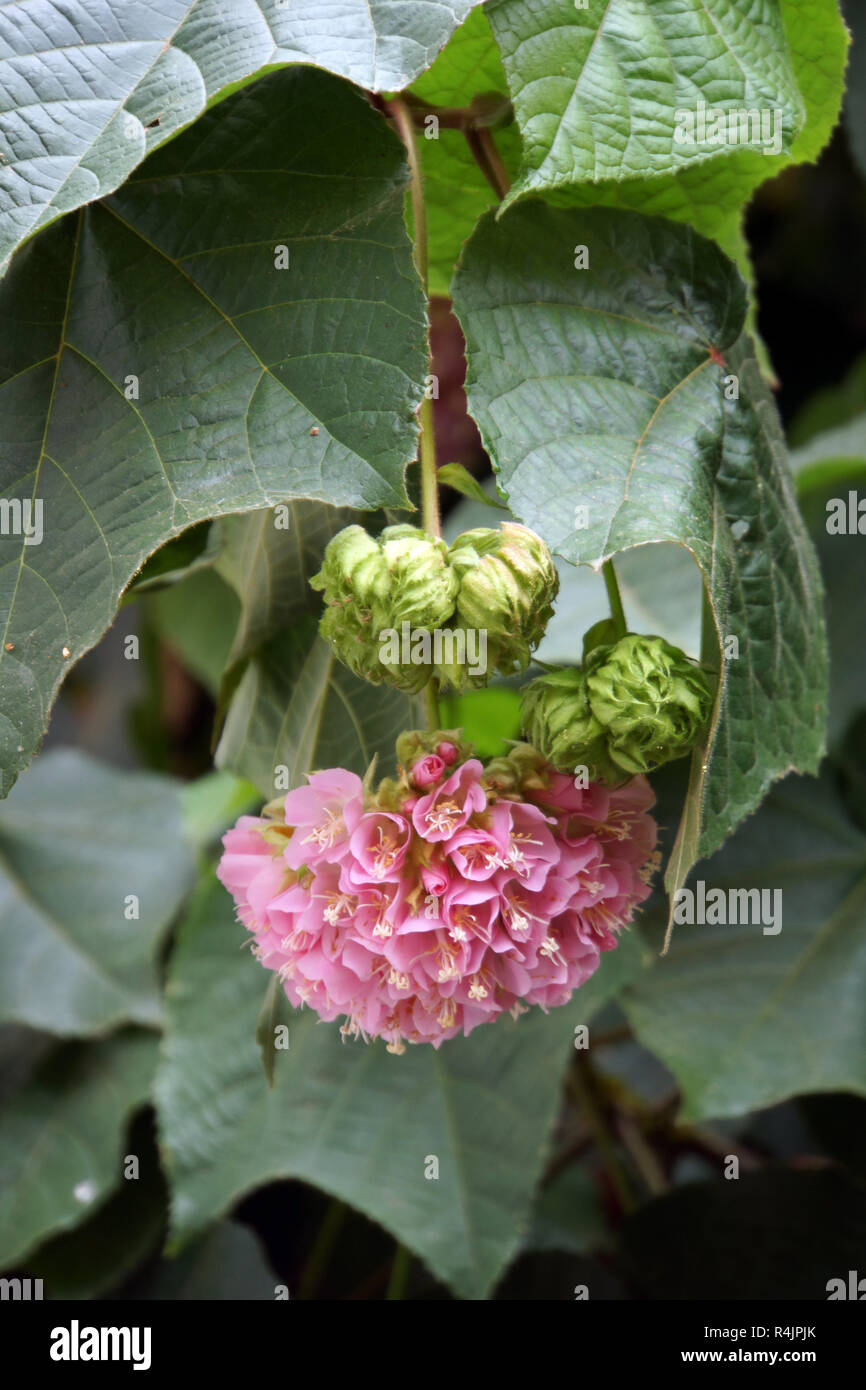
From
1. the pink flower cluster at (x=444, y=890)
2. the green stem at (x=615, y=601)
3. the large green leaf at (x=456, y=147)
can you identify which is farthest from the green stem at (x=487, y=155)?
the pink flower cluster at (x=444, y=890)

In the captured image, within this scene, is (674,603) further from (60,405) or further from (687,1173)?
(687,1173)

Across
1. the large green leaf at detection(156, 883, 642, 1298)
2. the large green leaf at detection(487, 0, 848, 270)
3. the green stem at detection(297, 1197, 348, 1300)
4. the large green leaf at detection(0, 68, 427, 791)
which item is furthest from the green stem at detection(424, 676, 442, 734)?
the green stem at detection(297, 1197, 348, 1300)

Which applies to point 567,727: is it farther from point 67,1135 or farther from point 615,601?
point 67,1135

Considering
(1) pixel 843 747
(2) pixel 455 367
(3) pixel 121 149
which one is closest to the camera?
(3) pixel 121 149

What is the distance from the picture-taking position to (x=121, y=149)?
0.54m

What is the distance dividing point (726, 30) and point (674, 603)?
22.8 inches

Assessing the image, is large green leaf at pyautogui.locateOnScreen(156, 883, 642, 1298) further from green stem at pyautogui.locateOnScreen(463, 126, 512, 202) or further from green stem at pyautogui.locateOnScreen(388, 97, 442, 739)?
green stem at pyautogui.locateOnScreen(463, 126, 512, 202)

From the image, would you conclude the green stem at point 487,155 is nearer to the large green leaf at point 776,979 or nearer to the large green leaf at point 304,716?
the large green leaf at point 304,716

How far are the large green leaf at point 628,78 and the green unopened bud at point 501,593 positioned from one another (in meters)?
0.17

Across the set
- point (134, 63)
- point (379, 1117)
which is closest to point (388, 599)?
point (134, 63)

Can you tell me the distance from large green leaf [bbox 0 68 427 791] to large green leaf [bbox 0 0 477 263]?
5cm

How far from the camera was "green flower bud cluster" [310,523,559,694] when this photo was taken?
53 centimetres

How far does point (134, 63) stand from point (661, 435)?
0.33 metres
